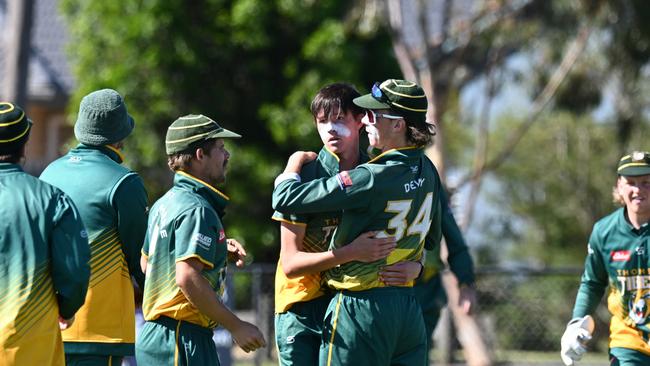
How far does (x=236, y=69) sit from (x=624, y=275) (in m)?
13.6

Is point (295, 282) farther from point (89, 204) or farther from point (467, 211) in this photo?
point (467, 211)

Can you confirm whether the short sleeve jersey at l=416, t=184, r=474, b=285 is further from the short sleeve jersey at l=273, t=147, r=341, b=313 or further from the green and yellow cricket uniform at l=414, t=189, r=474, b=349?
the short sleeve jersey at l=273, t=147, r=341, b=313

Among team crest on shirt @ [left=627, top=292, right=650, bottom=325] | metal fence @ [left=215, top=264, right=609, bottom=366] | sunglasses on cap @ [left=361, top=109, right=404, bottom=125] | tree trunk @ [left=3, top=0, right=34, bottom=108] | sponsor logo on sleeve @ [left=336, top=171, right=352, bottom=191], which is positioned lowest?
metal fence @ [left=215, top=264, right=609, bottom=366]

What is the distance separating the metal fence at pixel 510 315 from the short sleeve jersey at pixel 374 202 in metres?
9.16

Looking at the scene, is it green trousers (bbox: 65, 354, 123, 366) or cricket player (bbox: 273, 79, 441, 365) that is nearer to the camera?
cricket player (bbox: 273, 79, 441, 365)

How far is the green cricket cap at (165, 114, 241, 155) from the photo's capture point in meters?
5.89

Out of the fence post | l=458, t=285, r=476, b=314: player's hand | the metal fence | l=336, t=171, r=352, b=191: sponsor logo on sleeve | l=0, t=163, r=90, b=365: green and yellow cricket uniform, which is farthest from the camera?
the metal fence

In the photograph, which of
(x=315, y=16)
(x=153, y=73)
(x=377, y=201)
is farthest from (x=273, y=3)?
(x=377, y=201)

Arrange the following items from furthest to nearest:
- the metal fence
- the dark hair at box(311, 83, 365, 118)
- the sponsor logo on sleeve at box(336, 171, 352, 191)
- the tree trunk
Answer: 1. the metal fence
2. the tree trunk
3. the dark hair at box(311, 83, 365, 118)
4. the sponsor logo on sleeve at box(336, 171, 352, 191)

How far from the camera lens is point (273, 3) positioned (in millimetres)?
19297

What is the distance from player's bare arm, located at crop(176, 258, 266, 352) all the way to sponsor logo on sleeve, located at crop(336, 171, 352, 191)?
2.59ft

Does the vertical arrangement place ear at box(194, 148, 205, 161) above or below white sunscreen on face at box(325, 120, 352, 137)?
below

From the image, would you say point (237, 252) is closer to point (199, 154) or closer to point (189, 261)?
point (199, 154)

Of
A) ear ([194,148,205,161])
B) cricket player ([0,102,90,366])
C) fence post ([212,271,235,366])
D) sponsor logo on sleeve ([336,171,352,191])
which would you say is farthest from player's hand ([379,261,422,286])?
fence post ([212,271,235,366])
